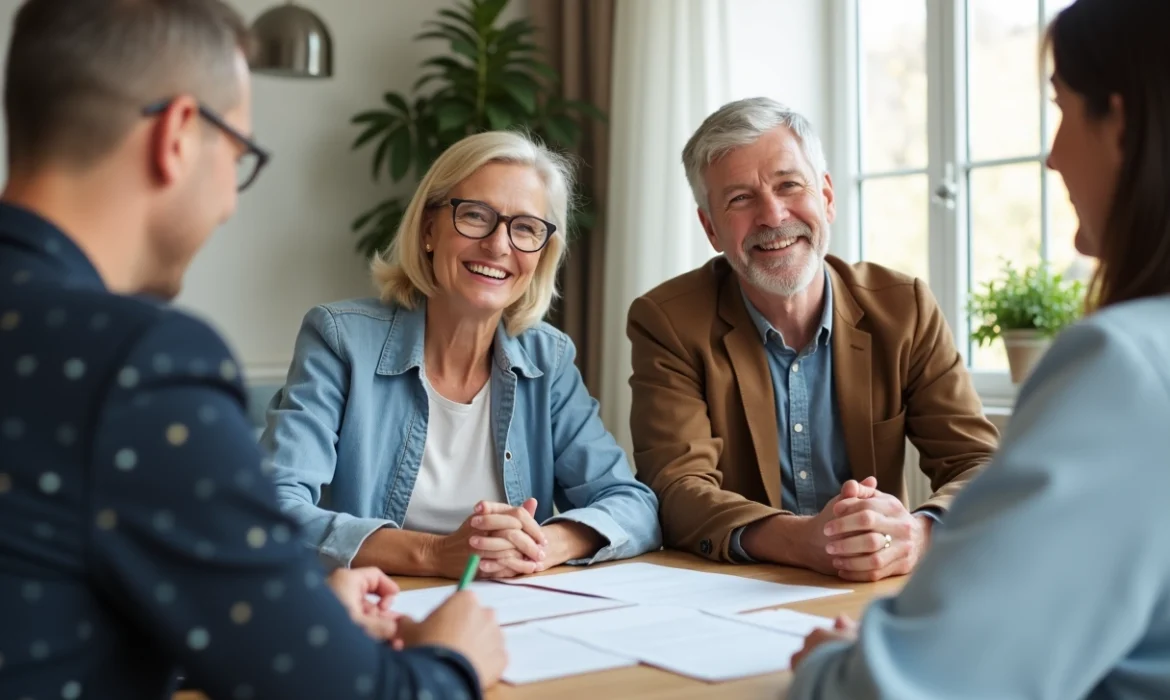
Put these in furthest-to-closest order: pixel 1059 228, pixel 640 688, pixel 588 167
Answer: pixel 588 167 < pixel 1059 228 < pixel 640 688

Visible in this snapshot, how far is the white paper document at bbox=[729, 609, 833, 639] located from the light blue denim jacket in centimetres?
48

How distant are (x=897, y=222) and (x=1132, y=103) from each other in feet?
9.78

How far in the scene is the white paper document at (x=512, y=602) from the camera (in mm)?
1432

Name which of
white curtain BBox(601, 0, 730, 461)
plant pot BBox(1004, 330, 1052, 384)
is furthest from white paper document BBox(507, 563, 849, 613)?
white curtain BBox(601, 0, 730, 461)

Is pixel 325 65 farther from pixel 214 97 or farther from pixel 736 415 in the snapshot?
pixel 214 97

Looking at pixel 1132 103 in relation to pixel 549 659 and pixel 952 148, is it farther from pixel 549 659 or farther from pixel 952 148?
pixel 952 148

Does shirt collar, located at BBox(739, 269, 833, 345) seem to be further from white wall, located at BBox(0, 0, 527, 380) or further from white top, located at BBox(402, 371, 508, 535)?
white wall, located at BBox(0, 0, 527, 380)

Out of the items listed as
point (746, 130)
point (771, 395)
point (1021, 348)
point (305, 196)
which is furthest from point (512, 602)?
point (305, 196)

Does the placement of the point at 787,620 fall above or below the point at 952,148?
below

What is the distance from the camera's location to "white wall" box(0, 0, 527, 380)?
433 centimetres

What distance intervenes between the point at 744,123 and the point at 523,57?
7.01 feet

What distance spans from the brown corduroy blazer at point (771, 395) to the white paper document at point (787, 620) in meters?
0.69

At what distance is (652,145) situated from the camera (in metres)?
3.94

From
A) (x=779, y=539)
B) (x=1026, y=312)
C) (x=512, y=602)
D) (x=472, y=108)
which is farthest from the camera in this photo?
(x=472, y=108)
